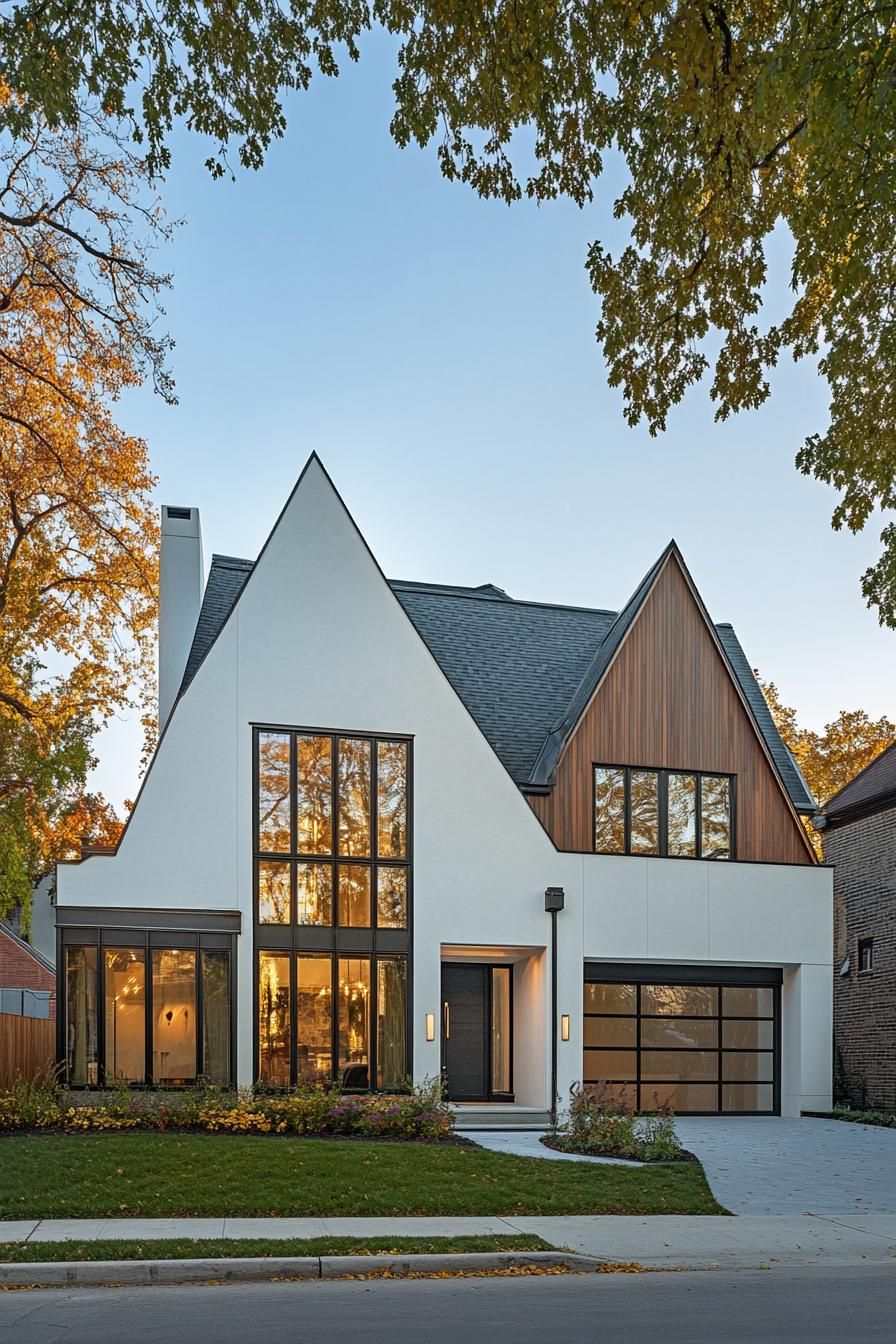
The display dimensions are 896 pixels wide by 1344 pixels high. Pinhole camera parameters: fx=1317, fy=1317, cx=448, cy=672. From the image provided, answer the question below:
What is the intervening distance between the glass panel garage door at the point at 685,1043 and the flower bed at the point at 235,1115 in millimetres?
6909

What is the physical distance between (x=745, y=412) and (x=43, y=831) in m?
26.5

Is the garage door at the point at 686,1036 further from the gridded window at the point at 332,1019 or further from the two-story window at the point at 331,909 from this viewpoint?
the two-story window at the point at 331,909

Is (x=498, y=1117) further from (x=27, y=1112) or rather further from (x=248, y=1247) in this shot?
(x=248, y=1247)

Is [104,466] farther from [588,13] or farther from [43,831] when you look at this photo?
[588,13]

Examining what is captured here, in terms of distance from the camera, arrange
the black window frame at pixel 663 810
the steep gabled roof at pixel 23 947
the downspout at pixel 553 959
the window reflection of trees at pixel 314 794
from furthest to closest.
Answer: the steep gabled roof at pixel 23 947 < the black window frame at pixel 663 810 < the downspout at pixel 553 959 < the window reflection of trees at pixel 314 794

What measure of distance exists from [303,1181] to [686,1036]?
13.0 m

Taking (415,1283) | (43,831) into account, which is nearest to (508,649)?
(43,831)

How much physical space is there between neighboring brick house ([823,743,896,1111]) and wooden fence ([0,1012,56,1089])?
16.3 meters

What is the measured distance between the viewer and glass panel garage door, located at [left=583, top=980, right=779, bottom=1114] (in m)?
24.5

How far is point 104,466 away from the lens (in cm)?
2934

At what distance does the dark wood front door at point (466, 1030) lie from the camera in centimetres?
2378

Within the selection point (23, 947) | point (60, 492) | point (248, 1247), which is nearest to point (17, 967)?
point (23, 947)

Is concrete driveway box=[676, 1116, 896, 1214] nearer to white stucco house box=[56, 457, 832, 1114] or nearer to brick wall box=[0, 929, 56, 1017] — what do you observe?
white stucco house box=[56, 457, 832, 1114]

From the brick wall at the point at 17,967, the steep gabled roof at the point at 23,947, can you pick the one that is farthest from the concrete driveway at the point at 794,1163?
the brick wall at the point at 17,967
